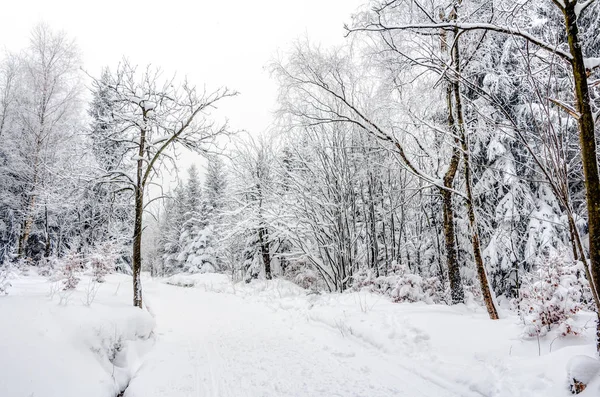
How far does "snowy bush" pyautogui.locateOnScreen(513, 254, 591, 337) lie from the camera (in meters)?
3.26

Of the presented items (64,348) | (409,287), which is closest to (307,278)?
(409,287)

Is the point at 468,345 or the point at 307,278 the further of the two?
the point at 307,278

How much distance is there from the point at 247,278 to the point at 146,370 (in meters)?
16.0

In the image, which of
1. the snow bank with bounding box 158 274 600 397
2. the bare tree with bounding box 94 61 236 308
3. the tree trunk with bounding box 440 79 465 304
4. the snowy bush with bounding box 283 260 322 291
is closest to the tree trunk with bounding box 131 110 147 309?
the bare tree with bounding box 94 61 236 308

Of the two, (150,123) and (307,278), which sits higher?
(150,123)

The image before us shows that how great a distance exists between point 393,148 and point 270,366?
4.72 m

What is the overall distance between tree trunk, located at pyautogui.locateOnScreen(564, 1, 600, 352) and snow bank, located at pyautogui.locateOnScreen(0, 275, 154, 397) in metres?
4.71

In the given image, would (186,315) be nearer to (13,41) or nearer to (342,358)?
(342,358)

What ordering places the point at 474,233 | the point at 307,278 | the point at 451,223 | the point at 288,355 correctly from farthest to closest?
the point at 307,278
the point at 451,223
the point at 474,233
the point at 288,355

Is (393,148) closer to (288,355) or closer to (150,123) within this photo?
(288,355)

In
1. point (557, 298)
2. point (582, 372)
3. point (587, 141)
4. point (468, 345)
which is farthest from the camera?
point (468, 345)

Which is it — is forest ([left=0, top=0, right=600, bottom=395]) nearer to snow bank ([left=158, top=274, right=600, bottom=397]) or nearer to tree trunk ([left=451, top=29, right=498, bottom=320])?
tree trunk ([left=451, top=29, right=498, bottom=320])

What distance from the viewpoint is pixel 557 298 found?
3.37 meters

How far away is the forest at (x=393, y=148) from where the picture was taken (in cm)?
300
